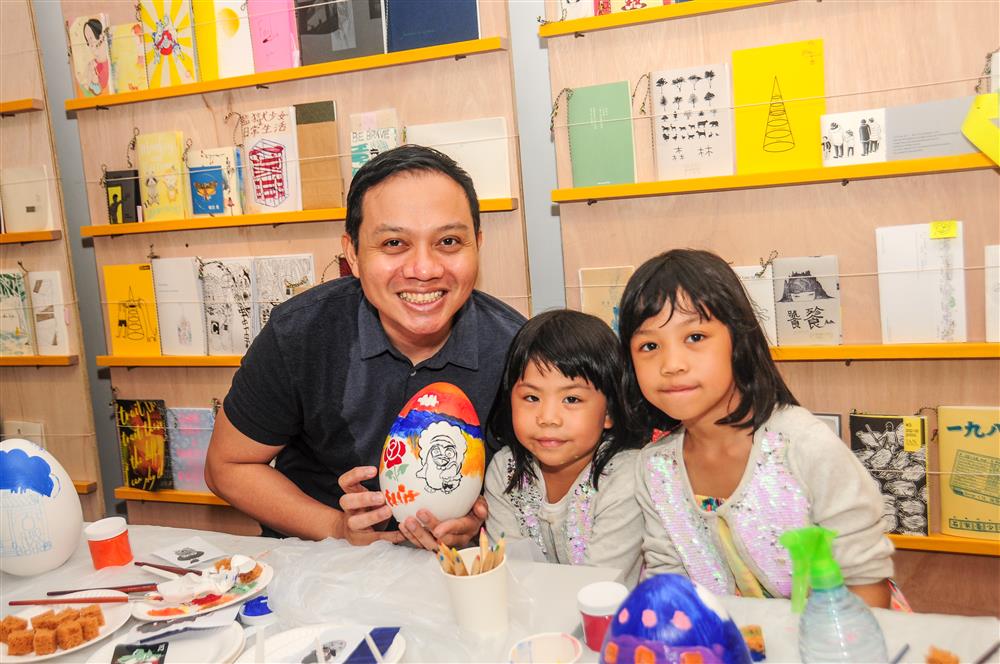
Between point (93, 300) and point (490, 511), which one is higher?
point (93, 300)

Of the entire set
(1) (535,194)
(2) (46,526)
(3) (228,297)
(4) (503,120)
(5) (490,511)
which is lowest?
(5) (490,511)

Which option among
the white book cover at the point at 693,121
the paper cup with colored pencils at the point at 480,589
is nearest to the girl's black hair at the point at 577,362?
the paper cup with colored pencils at the point at 480,589

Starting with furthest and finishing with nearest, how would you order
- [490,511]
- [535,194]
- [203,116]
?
[203,116]
[535,194]
[490,511]

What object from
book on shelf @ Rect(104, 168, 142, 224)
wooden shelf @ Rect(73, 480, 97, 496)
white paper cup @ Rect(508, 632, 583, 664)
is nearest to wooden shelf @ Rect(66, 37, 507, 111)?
book on shelf @ Rect(104, 168, 142, 224)

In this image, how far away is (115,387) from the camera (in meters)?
3.29

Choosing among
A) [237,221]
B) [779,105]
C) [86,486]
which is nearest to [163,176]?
[237,221]

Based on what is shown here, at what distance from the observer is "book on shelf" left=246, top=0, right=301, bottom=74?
9.14 ft

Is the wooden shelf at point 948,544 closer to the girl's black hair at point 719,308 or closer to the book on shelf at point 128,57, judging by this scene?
the girl's black hair at point 719,308

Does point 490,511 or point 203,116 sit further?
point 203,116

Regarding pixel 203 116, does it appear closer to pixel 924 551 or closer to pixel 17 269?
pixel 17 269

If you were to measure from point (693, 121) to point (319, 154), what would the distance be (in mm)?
1290

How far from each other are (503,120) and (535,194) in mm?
307

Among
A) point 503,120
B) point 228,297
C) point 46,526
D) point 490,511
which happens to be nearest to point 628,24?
point 503,120

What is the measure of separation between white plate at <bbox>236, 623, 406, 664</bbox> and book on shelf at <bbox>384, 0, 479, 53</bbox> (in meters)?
1.96
